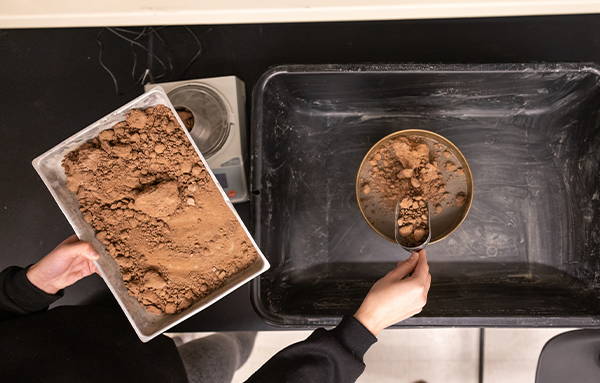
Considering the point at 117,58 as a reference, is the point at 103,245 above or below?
below

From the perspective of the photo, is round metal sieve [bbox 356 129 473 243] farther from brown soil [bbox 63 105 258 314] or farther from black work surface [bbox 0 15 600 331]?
brown soil [bbox 63 105 258 314]

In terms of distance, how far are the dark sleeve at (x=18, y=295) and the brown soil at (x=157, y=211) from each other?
24 centimetres

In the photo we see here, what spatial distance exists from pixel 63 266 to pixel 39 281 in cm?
8

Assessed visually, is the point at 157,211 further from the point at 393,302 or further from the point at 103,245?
the point at 393,302

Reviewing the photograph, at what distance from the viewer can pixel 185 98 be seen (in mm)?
831

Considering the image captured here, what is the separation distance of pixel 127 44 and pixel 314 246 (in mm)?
819

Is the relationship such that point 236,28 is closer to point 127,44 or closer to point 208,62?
point 208,62

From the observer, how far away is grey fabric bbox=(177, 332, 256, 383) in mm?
947

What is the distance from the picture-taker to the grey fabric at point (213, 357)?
95 cm

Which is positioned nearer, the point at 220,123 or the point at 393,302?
the point at 393,302

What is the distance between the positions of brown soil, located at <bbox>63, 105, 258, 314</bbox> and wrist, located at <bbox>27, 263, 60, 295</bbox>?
0.68 ft

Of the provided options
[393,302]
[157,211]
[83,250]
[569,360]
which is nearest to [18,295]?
[83,250]

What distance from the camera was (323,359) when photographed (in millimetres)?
626

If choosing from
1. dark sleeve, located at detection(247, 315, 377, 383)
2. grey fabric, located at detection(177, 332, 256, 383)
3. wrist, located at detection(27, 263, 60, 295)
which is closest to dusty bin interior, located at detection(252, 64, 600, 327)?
dark sleeve, located at detection(247, 315, 377, 383)
